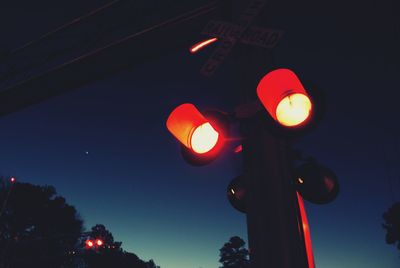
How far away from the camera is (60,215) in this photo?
1758 inches

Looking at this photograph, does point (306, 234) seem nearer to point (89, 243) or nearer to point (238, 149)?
point (238, 149)

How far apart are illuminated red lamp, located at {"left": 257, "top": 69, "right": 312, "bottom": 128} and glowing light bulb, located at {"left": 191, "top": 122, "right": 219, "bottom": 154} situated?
0.55 m

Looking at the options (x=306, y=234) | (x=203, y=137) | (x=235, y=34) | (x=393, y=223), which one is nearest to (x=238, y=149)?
(x=203, y=137)

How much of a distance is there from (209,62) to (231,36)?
0.82ft

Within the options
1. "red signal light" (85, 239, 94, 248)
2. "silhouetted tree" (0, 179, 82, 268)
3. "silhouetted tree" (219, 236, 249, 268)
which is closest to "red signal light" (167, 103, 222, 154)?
"red signal light" (85, 239, 94, 248)

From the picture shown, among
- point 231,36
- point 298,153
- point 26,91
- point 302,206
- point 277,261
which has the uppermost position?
point 26,91

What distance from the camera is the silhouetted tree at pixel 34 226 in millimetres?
38594

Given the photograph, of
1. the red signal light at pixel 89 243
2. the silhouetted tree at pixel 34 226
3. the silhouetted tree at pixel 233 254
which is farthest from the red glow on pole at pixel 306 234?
the silhouetted tree at pixel 233 254

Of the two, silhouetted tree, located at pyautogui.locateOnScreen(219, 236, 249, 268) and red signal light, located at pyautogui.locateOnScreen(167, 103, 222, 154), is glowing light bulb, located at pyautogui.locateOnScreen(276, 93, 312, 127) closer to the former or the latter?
red signal light, located at pyautogui.locateOnScreen(167, 103, 222, 154)

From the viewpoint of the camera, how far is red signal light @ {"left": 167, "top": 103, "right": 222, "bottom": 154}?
212 cm

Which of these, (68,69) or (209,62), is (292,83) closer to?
(209,62)

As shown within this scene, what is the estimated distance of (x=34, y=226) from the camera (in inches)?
1687

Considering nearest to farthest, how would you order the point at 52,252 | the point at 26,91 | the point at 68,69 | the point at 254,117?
the point at 254,117
the point at 68,69
the point at 26,91
the point at 52,252

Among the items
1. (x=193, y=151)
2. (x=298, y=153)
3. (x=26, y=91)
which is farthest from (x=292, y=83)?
(x=26, y=91)
